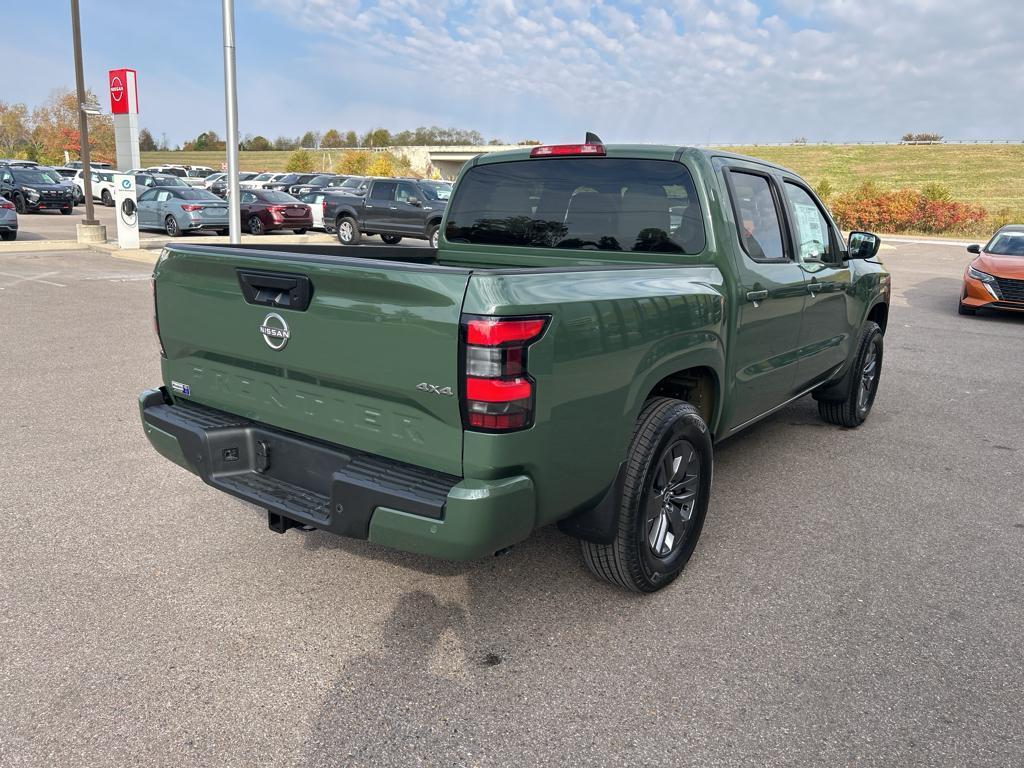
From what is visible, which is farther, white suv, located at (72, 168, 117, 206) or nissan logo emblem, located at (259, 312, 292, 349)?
white suv, located at (72, 168, 117, 206)

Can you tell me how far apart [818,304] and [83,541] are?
4386 mm

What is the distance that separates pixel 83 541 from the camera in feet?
13.1

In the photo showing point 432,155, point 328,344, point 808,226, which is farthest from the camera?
point 432,155

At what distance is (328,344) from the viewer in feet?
9.58

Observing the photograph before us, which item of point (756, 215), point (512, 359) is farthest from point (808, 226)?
point (512, 359)

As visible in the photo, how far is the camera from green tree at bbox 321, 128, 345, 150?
112 meters

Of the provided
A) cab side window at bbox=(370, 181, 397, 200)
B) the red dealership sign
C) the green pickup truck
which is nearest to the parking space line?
the red dealership sign

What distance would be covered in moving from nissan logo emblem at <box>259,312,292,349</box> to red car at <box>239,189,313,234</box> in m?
20.9

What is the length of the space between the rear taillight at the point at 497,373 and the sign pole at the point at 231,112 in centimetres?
1140

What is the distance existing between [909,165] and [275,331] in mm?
87867

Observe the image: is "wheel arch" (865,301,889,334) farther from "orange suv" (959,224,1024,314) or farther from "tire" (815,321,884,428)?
"orange suv" (959,224,1024,314)

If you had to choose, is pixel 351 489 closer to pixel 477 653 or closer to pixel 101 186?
pixel 477 653

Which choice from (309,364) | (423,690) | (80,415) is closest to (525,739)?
(423,690)

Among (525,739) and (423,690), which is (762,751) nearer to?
(525,739)
